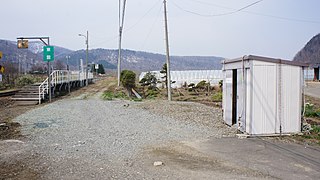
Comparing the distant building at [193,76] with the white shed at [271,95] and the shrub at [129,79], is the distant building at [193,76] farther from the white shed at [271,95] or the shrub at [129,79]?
the white shed at [271,95]

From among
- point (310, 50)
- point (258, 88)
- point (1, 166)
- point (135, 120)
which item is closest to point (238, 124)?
point (258, 88)

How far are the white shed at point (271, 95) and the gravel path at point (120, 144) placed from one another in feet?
3.35

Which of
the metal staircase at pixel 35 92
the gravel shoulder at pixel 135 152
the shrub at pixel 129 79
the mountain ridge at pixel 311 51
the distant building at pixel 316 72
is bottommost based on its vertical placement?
the gravel shoulder at pixel 135 152

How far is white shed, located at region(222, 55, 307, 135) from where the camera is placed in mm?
9062

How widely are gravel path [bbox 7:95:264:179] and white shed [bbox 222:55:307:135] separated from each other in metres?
1.02

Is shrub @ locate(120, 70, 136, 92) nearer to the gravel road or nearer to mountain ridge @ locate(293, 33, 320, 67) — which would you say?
the gravel road

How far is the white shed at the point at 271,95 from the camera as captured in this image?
906 centimetres

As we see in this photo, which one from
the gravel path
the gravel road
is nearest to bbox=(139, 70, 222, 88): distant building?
the gravel path

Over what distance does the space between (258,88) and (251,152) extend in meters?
2.35

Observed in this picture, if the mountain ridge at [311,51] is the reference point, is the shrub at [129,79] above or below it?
below

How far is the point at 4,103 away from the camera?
20.5m

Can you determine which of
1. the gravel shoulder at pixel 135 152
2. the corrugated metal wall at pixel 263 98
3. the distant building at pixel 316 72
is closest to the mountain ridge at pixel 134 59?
the distant building at pixel 316 72

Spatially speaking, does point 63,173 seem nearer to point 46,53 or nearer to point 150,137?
point 150,137

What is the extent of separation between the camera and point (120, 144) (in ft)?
27.3
